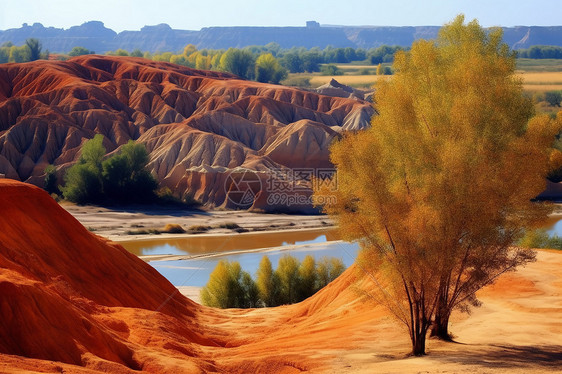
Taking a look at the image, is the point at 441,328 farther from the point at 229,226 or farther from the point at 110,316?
the point at 229,226

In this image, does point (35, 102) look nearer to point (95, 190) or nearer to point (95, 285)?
point (95, 190)

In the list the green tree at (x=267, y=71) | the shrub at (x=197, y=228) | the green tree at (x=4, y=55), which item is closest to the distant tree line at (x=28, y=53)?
the green tree at (x=4, y=55)

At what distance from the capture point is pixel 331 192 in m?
19.3

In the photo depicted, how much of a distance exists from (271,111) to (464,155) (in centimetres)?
8588

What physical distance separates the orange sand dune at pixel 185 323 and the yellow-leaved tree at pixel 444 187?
5.10ft

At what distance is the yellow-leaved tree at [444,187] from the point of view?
60.9 ft

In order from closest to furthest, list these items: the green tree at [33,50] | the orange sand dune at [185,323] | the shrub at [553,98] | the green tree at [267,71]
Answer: the orange sand dune at [185,323], the shrub at [553,98], the green tree at [267,71], the green tree at [33,50]

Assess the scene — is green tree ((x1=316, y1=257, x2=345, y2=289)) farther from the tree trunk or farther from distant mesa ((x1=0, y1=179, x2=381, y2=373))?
the tree trunk

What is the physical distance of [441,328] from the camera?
2059 cm

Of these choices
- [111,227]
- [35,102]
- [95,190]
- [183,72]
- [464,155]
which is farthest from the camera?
[183,72]

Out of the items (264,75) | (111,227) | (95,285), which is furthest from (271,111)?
(95,285)

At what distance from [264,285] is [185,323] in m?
9.08

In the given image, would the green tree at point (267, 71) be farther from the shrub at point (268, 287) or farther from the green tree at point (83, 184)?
the shrub at point (268, 287)

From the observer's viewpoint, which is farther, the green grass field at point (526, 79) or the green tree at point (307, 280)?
the green grass field at point (526, 79)
